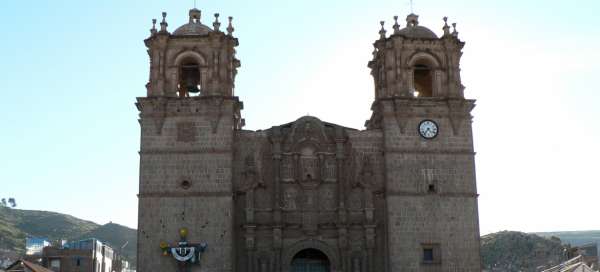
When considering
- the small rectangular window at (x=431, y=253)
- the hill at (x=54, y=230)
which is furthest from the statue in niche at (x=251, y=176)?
the hill at (x=54, y=230)

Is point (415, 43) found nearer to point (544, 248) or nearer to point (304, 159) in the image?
point (304, 159)

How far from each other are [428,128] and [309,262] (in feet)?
29.0

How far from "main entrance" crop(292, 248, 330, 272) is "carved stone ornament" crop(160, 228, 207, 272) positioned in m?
4.63

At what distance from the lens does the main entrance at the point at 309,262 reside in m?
35.2

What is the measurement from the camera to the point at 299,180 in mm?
35156

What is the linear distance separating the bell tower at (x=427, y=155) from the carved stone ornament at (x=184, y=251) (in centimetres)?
898

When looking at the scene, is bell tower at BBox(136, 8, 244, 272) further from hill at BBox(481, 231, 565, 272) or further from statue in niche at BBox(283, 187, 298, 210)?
hill at BBox(481, 231, 565, 272)

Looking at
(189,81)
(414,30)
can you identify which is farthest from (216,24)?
(414,30)

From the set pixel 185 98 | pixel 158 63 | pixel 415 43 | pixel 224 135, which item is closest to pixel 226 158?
pixel 224 135

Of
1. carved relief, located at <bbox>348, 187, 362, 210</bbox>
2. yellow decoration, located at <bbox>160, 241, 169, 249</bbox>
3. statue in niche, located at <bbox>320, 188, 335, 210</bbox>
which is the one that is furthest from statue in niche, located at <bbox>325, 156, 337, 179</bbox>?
yellow decoration, located at <bbox>160, 241, 169, 249</bbox>

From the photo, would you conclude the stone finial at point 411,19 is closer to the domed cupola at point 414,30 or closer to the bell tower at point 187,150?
the domed cupola at point 414,30

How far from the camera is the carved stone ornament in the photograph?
33.5m

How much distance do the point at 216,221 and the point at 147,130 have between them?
18.5 feet

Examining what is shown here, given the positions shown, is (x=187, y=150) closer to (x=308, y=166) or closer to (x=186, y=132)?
(x=186, y=132)
